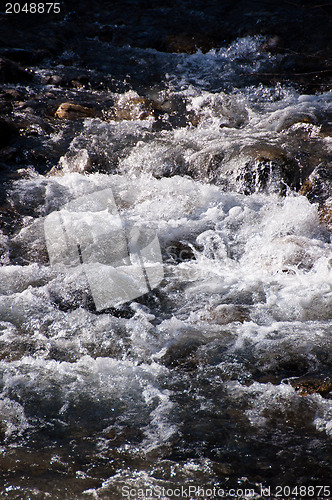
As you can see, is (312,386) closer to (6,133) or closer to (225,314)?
(225,314)

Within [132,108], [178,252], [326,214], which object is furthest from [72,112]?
[326,214]

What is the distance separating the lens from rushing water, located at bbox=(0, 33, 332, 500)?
2.24 meters

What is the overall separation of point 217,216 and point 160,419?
107 inches

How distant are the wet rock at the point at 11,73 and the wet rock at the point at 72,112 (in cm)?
168

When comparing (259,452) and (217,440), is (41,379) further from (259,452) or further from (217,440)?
(259,452)

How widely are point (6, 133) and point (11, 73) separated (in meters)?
2.45

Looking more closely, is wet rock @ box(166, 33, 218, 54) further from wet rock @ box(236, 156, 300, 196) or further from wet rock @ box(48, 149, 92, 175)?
wet rock @ box(236, 156, 300, 196)

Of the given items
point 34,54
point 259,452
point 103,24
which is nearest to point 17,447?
point 259,452

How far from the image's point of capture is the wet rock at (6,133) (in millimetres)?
6504

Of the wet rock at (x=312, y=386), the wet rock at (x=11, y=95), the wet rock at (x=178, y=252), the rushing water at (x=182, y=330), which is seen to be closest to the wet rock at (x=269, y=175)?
the rushing water at (x=182, y=330)

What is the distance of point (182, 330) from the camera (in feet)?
10.6

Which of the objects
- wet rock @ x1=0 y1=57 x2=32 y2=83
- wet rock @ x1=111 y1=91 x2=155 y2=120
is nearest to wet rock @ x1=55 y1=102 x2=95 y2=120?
wet rock @ x1=111 y1=91 x2=155 y2=120

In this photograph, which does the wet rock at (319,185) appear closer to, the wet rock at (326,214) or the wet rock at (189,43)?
the wet rock at (326,214)

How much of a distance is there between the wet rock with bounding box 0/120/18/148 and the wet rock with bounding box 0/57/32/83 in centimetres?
207
